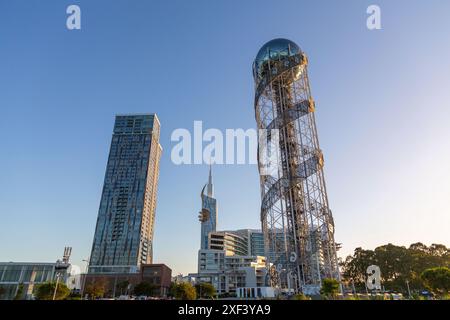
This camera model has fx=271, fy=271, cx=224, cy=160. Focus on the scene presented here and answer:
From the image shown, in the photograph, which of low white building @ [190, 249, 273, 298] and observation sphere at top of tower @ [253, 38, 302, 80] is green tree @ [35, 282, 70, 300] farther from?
low white building @ [190, 249, 273, 298]

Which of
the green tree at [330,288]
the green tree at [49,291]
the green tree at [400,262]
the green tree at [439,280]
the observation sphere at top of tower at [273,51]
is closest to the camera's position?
the green tree at [330,288]

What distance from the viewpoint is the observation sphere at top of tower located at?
143 ft

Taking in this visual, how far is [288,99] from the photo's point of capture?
42.1 m

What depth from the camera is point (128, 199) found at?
4815 inches

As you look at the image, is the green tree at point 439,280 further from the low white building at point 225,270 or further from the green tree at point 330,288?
the low white building at point 225,270

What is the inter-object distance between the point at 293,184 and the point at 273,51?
2213 centimetres

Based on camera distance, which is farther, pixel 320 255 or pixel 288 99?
pixel 288 99

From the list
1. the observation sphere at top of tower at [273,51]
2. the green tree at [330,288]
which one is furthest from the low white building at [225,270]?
the observation sphere at top of tower at [273,51]

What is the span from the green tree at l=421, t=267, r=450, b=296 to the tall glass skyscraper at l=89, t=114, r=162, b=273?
93.2 metres

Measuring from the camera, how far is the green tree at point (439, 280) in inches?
1320
